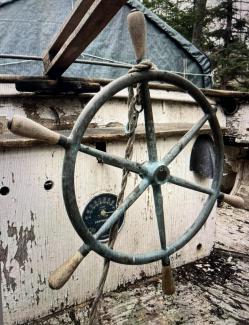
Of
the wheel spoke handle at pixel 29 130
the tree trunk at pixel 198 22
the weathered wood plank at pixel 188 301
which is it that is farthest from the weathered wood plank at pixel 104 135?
the tree trunk at pixel 198 22

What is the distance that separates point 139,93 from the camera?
0.94 m

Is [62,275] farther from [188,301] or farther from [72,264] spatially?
[188,301]

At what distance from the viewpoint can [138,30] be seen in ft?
2.99

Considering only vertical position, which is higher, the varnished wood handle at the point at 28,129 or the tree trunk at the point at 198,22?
the tree trunk at the point at 198,22

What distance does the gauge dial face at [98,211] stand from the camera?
1525mm

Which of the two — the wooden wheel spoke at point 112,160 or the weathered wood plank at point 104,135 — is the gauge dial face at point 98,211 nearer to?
the weathered wood plank at point 104,135

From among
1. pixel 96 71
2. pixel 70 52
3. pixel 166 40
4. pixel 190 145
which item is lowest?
pixel 190 145

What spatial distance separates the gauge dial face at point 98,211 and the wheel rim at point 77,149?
0.54 metres

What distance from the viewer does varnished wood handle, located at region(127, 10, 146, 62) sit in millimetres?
895

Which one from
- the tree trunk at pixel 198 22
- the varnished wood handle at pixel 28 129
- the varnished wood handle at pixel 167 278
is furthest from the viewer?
the tree trunk at pixel 198 22

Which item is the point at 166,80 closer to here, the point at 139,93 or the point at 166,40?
the point at 139,93

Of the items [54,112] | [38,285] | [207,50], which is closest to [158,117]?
[54,112]

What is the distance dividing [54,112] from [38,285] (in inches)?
27.6

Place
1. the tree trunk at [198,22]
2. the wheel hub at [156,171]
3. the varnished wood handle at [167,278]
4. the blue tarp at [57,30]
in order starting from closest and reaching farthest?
the wheel hub at [156,171]
the varnished wood handle at [167,278]
the blue tarp at [57,30]
the tree trunk at [198,22]
